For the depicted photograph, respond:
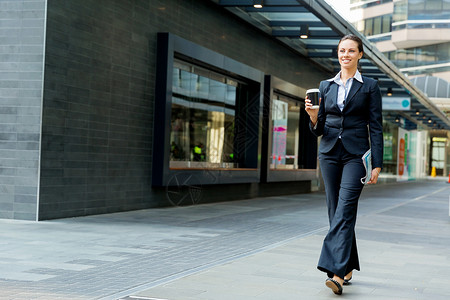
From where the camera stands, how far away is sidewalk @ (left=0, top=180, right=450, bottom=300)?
16.5ft

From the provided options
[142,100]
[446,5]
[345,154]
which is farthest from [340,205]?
[446,5]

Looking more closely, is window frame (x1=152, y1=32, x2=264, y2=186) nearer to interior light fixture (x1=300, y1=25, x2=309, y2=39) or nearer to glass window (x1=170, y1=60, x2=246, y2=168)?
glass window (x1=170, y1=60, x2=246, y2=168)

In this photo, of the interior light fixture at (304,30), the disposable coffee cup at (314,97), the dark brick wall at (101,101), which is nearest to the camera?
the disposable coffee cup at (314,97)

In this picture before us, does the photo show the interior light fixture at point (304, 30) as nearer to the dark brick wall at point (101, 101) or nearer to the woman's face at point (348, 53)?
the dark brick wall at point (101, 101)

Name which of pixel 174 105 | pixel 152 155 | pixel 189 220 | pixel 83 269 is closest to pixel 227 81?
pixel 174 105

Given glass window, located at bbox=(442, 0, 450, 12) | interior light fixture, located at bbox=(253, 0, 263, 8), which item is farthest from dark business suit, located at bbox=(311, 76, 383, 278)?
glass window, located at bbox=(442, 0, 450, 12)

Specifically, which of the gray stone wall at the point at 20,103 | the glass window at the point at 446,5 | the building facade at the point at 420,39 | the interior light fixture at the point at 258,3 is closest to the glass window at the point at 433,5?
the building facade at the point at 420,39

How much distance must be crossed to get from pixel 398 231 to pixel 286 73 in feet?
34.2

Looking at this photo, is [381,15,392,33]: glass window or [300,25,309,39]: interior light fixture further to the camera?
[381,15,392,33]: glass window

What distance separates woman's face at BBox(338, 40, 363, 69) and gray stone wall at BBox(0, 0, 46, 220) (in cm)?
548

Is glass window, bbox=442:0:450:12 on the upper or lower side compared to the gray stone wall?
upper

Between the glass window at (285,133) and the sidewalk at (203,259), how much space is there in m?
8.32

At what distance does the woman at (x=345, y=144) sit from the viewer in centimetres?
498

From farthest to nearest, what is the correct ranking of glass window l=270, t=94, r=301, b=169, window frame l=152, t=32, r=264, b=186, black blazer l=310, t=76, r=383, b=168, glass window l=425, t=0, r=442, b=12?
glass window l=425, t=0, r=442, b=12
glass window l=270, t=94, r=301, b=169
window frame l=152, t=32, r=264, b=186
black blazer l=310, t=76, r=383, b=168
